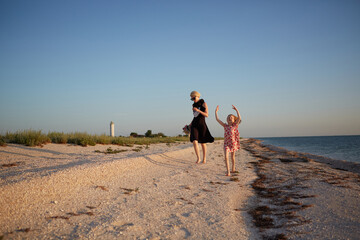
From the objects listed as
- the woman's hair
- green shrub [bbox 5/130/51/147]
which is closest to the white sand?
the woman's hair

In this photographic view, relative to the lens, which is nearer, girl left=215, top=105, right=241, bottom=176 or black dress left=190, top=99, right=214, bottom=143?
girl left=215, top=105, right=241, bottom=176

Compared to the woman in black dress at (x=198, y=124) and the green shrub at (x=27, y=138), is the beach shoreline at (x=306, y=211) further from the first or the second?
the green shrub at (x=27, y=138)

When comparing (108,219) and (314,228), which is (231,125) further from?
(108,219)

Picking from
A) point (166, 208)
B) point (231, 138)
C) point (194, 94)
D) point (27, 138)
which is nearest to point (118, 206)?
point (166, 208)

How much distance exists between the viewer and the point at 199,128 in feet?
24.7

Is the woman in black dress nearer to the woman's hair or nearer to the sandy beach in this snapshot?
the woman's hair

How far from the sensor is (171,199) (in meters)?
3.81

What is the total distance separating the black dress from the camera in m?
7.48

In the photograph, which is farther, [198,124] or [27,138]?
[27,138]

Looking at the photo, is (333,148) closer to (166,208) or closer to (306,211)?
(306,211)

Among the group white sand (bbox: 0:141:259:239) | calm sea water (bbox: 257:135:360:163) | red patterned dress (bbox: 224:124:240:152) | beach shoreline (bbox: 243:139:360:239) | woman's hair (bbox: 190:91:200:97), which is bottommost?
calm sea water (bbox: 257:135:360:163)

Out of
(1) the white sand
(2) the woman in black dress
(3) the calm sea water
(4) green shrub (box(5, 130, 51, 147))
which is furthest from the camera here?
(3) the calm sea water

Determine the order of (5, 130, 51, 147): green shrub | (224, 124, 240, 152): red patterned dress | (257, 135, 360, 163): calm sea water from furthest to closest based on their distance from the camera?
1. (257, 135, 360, 163): calm sea water
2. (5, 130, 51, 147): green shrub
3. (224, 124, 240, 152): red patterned dress

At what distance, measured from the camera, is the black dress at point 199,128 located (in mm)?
7477
